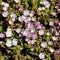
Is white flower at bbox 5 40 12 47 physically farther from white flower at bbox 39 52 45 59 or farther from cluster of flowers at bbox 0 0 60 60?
white flower at bbox 39 52 45 59

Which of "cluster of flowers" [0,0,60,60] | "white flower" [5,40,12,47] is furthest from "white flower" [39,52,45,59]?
"white flower" [5,40,12,47]

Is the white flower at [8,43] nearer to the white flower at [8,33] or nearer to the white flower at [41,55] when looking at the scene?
the white flower at [8,33]

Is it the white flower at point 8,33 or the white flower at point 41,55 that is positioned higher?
the white flower at point 8,33

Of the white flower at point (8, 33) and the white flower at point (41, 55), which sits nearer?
the white flower at point (41, 55)

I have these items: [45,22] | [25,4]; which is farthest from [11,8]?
[45,22]

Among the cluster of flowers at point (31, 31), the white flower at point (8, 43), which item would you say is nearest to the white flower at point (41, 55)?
the cluster of flowers at point (31, 31)

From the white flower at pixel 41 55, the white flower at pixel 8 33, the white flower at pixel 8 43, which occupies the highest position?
the white flower at pixel 8 33

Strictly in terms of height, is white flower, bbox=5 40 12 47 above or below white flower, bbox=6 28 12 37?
below

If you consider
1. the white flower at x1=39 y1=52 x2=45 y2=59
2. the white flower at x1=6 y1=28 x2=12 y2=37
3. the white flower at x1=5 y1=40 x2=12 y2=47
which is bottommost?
the white flower at x1=39 y1=52 x2=45 y2=59
